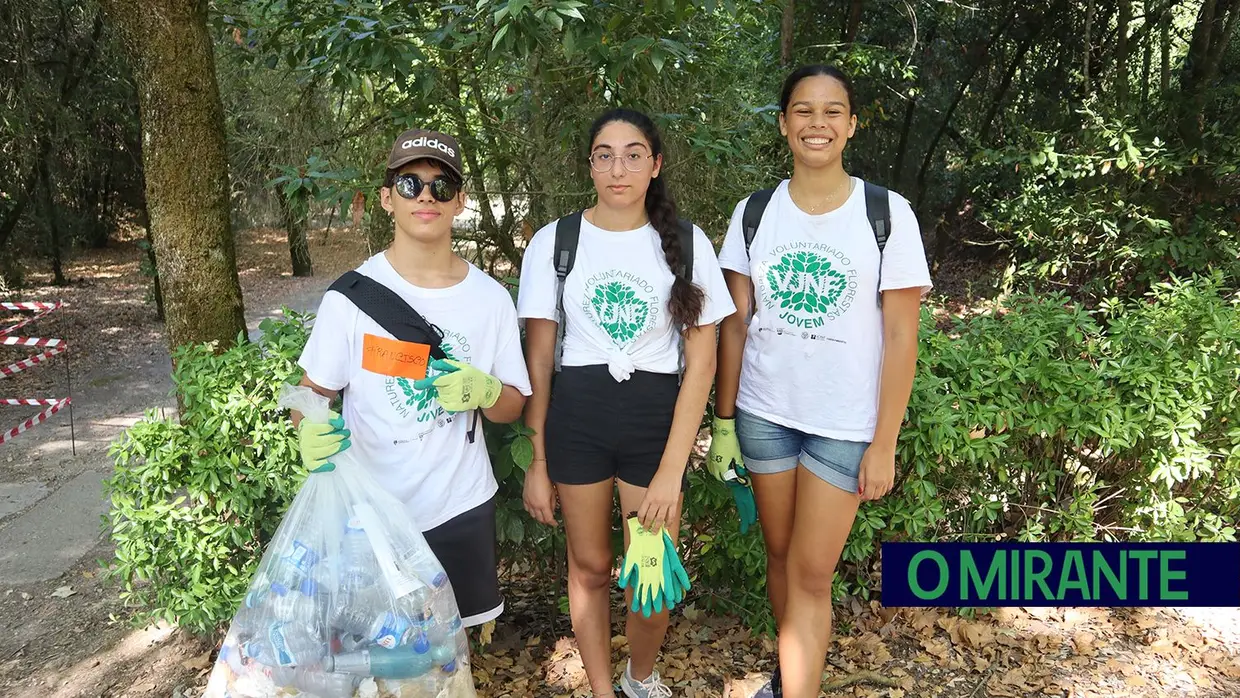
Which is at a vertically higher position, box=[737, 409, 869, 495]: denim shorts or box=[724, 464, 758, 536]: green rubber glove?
box=[737, 409, 869, 495]: denim shorts

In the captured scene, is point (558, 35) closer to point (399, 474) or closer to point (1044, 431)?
point (399, 474)

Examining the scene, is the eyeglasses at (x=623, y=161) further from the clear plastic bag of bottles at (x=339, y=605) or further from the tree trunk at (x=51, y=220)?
the tree trunk at (x=51, y=220)

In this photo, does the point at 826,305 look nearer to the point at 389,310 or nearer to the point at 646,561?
the point at 646,561

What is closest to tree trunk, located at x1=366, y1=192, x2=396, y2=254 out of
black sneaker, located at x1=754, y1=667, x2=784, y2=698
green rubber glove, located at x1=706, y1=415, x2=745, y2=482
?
green rubber glove, located at x1=706, y1=415, x2=745, y2=482

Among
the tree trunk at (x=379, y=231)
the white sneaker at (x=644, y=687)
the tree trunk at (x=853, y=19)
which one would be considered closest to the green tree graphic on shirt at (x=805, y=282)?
the white sneaker at (x=644, y=687)

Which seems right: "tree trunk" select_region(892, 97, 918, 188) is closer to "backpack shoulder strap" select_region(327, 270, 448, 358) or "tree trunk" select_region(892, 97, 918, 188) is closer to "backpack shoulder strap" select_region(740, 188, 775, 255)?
"backpack shoulder strap" select_region(740, 188, 775, 255)

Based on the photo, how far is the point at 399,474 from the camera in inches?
88.7

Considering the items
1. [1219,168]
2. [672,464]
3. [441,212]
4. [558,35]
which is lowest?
[672,464]

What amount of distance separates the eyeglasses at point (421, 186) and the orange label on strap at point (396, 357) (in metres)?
0.40

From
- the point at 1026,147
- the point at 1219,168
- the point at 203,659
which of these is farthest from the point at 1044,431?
the point at 1026,147

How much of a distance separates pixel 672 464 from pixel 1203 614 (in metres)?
2.58

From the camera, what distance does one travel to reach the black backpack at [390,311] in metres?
2.18

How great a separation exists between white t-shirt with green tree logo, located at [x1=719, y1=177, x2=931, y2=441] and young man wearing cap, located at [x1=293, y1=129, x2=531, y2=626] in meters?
0.72

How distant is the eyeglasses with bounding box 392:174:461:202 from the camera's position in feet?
7.28
